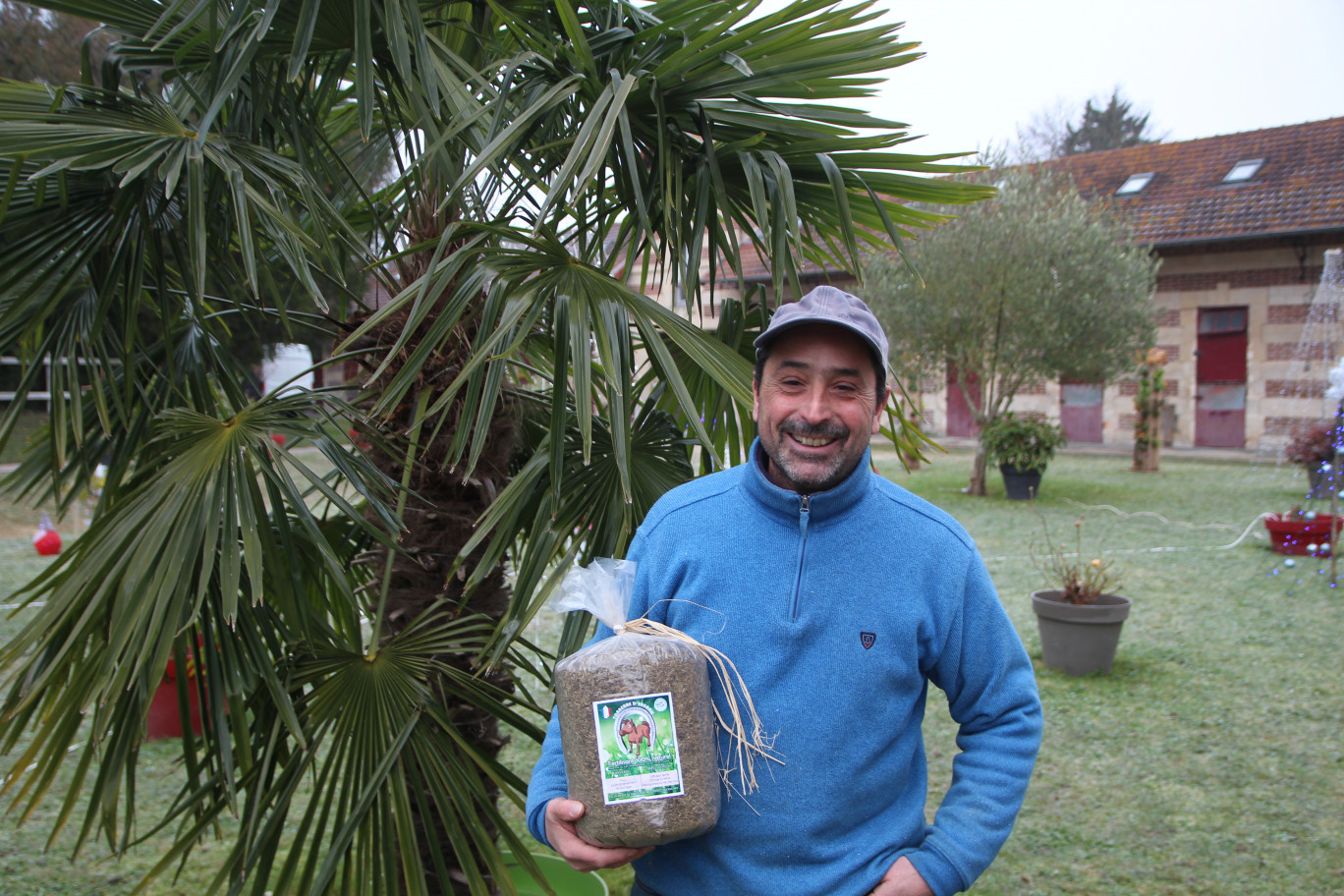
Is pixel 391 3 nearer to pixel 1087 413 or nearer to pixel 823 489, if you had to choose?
pixel 823 489

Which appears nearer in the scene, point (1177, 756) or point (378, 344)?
point (378, 344)

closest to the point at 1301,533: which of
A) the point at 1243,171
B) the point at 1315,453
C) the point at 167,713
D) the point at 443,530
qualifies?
the point at 1315,453

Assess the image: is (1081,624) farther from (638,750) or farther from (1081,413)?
(1081,413)

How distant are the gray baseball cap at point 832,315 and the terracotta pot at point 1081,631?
4.75 metres

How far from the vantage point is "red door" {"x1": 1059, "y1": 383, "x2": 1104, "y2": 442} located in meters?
22.8

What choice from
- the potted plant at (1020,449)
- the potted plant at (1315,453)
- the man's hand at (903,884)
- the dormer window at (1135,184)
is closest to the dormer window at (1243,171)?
the dormer window at (1135,184)

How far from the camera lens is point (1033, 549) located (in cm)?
969

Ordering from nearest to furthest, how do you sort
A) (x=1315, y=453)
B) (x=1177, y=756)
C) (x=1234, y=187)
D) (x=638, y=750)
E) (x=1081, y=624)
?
1. (x=638, y=750)
2. (x=1177, y=756)
3. (x=1081, y=624)
4. (x=1315, y=453)
5. (x=1234, y=187)

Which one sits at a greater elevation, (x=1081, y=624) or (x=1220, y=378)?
(x=1220, y=378)

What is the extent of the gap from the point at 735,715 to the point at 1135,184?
24.4m

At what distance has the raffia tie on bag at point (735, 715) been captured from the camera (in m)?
1.57

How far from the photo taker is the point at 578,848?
5.06ft

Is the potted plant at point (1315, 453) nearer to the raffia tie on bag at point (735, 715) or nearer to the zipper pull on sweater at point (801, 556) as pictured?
the zipper pull on sweater at point (801, 556)

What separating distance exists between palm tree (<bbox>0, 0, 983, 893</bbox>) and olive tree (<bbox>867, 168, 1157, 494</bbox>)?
38.0ft
